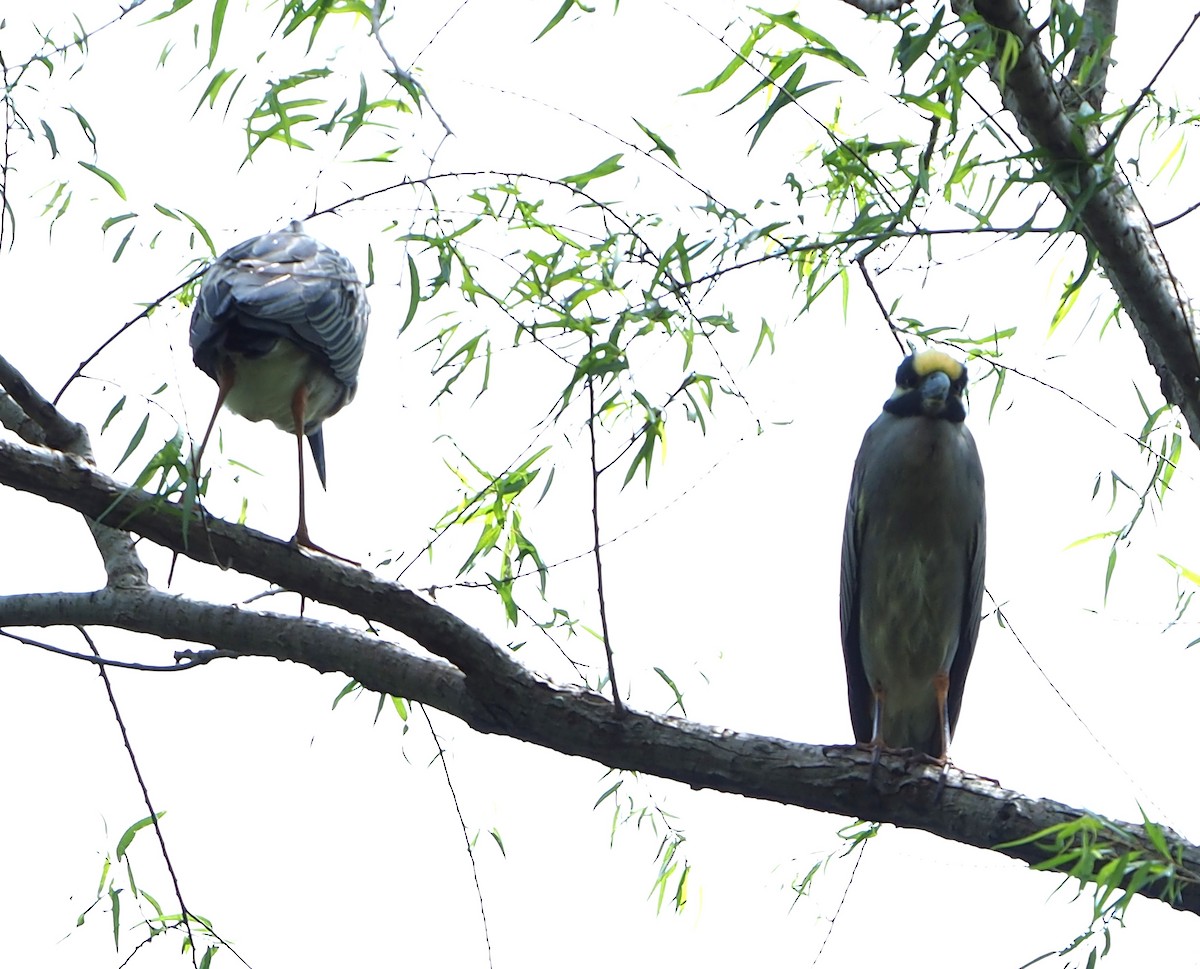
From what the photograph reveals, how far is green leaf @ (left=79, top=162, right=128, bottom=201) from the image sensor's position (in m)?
2.30

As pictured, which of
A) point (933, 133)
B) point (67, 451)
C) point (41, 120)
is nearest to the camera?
point (933, 133)

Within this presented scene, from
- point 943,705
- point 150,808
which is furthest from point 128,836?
point 943,705

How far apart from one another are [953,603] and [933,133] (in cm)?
174

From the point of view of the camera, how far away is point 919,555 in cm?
345

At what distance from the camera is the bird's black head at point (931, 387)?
11.2 ft

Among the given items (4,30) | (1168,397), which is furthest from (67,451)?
(1168,397)

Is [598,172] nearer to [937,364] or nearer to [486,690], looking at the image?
[486,690]

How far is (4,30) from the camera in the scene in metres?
2.26

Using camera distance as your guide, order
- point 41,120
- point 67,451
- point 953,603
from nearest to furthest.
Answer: point 41,120, point 67,451, point 953,603

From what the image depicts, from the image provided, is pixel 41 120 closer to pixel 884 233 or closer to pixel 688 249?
pixel 688 249

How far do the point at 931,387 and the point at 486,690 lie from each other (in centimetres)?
168

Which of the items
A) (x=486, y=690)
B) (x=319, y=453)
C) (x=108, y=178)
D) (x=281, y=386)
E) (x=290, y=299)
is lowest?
(x=486, y=690)

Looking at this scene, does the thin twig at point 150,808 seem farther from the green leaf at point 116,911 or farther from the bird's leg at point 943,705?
the bird's leg at point 943,705

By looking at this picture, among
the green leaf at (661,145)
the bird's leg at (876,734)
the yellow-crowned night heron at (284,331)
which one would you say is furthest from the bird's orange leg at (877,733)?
the yellow-crowned night heron at (284,331)
